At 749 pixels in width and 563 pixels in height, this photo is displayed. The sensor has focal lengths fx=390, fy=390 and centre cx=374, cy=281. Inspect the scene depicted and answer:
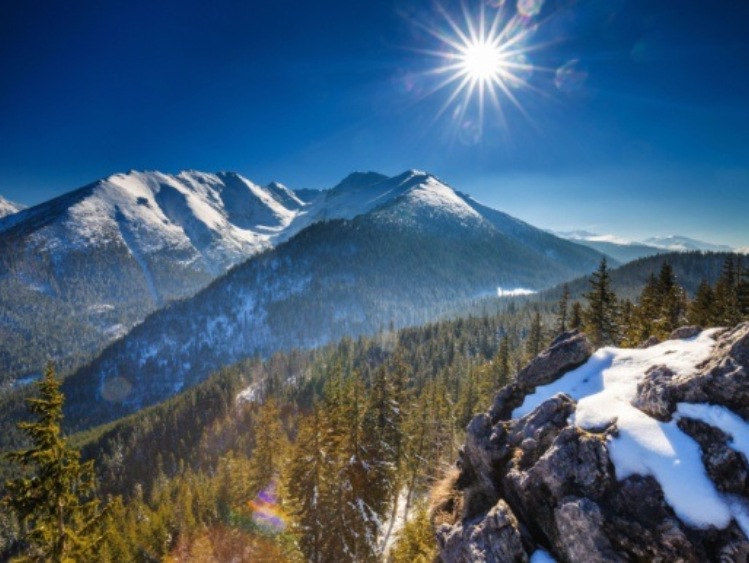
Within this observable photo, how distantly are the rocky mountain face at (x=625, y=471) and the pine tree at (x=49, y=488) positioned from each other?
56.1 ft

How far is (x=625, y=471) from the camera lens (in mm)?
13898

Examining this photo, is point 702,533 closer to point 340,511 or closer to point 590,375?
point 590,375

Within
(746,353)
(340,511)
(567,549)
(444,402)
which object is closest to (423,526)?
(340,511)

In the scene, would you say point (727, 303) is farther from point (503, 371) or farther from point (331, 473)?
point (331, 473)

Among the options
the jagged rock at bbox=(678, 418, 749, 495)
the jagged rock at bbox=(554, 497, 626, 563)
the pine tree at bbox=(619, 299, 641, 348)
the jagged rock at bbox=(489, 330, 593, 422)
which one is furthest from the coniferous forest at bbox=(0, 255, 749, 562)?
the jagged rock at bbox=(678, 418, 749, 495)

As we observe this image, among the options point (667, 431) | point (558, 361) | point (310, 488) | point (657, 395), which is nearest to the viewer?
point (667, 431)

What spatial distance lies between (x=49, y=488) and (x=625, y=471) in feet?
78.1

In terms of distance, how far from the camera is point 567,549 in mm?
13719

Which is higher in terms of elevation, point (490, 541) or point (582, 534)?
point (582, 534)

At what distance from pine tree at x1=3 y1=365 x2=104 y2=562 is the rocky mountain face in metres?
17.1

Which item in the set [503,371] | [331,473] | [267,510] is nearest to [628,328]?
[503,371]

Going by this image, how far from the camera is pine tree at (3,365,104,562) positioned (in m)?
17.0

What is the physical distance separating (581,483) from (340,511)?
21.5m

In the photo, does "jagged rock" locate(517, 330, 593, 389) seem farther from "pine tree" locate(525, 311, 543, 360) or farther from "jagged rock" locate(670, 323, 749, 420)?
"pine tree" locate(525, 311, 543, 360)
